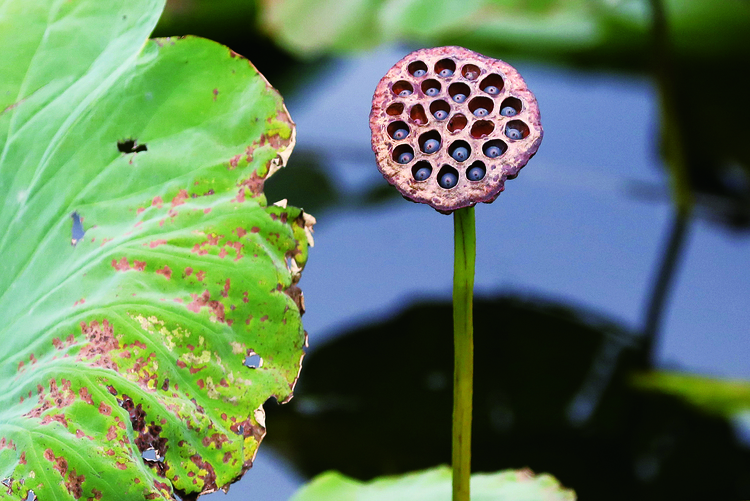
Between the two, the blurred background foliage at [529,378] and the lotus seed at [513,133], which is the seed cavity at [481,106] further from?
the blurred background foliage at [529,378]

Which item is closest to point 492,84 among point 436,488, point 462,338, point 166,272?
point 462,338

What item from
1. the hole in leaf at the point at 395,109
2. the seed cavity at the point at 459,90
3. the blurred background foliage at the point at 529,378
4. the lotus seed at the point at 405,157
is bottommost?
the blurred background foliage at the point at 529,378

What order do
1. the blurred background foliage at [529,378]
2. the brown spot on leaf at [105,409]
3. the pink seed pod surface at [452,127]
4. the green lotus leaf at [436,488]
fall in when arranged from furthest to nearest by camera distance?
1. the blurred background foliage at [529,378]
2. the green lotus leaf at [436,488]
3. the brown spot on leaf at [105,409]
4. the pink seed pod surface at [452,127]

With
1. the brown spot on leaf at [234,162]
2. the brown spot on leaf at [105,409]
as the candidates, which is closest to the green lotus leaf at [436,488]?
the brown spot on leaf at [105,409]

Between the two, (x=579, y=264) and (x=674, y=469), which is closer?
(x=674, y=469)

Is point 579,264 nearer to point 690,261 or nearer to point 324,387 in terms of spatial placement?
point 690,261

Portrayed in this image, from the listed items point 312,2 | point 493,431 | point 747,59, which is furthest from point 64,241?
point 747,59

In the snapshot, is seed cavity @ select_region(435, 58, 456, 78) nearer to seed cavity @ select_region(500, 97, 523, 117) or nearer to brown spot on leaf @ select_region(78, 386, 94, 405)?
seed cavity @ select_region(500, 97, 523, 117)

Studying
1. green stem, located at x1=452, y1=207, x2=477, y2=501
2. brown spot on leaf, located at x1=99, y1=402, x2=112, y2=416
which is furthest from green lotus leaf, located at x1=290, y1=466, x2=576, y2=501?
brown spot on leaf, located at x1=99, y1=402, x2=112, y2=416
